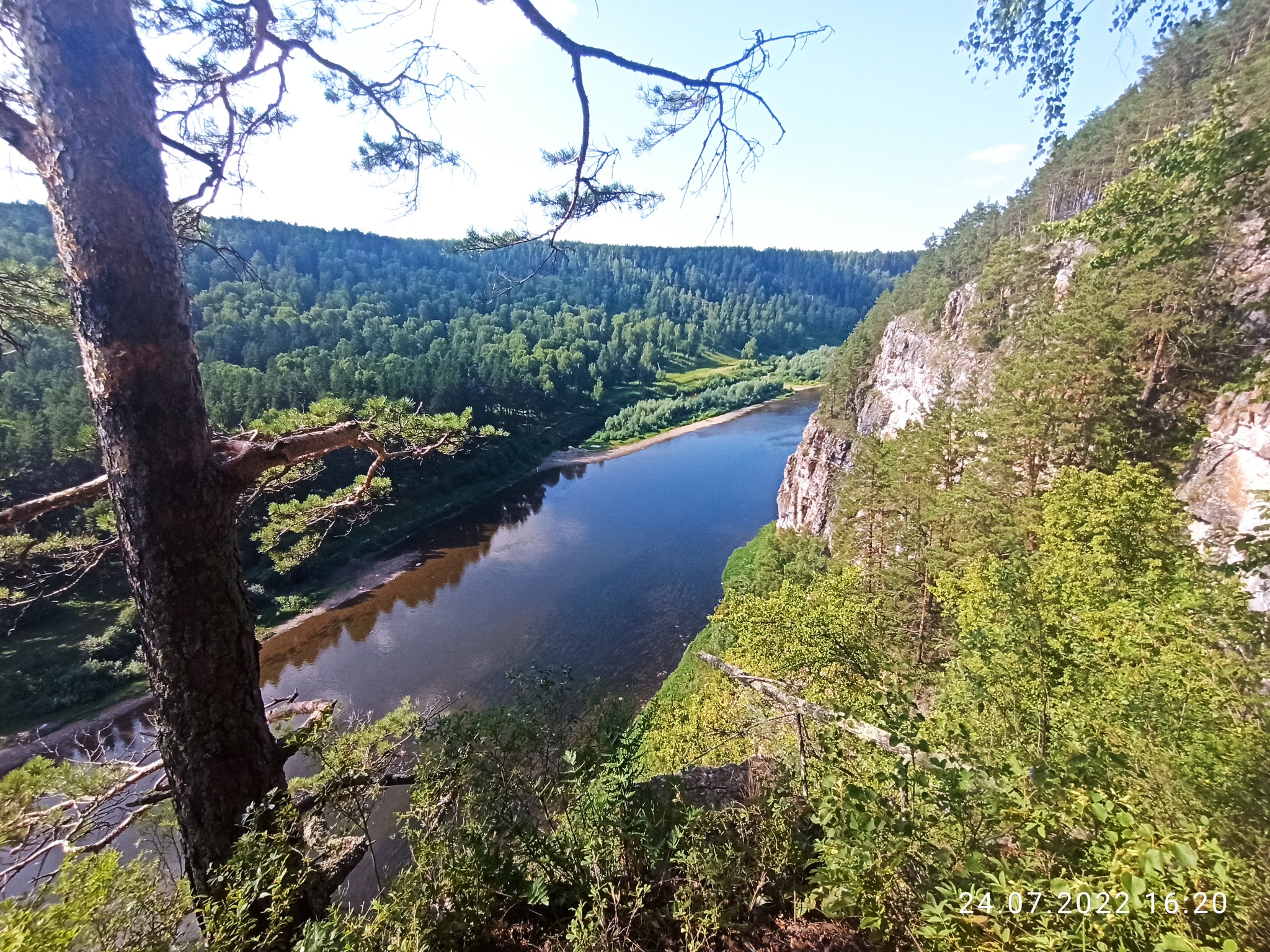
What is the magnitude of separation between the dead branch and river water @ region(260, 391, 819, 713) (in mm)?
7482

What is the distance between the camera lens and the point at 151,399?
236 cm

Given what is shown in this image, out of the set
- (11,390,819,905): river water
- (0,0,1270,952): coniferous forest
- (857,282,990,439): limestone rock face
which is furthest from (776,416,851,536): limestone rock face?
(0,0,1270,952): coniferous forest

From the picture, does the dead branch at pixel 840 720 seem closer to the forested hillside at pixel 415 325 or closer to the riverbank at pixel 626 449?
the forested hillside at pixel 415 325

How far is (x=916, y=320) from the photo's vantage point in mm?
34469

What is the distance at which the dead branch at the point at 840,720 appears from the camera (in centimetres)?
368

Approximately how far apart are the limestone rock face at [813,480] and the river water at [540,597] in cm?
394

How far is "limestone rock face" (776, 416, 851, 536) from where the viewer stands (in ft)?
85.7

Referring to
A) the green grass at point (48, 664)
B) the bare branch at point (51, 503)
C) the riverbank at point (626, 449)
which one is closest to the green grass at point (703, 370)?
the riverbank at point (626, 449)

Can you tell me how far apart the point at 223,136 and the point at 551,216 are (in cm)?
224

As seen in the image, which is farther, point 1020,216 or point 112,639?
point 1020,216

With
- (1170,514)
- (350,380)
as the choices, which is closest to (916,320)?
(1170,514)

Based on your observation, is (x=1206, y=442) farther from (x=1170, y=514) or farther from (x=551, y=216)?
(x=551, y=216)

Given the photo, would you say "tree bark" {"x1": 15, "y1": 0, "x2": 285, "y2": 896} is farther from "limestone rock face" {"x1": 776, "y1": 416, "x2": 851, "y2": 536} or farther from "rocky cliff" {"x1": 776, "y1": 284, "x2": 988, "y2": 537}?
"limestone rock face" {"x1": 776, "y1": 416, "x2": 851, "y2": 536}

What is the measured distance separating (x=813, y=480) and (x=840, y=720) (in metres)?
24.3
